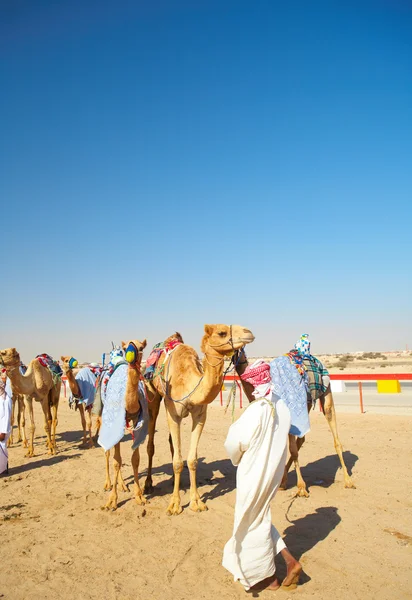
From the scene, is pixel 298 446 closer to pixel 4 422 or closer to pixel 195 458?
pixel 195 458

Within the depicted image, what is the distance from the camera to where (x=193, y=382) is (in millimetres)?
6324

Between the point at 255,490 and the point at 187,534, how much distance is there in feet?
7.13

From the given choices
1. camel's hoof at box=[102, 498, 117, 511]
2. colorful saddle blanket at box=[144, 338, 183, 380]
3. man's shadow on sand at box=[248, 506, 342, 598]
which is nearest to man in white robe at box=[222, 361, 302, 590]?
man's shadow on sand at box=[248, 506, 342, 598]

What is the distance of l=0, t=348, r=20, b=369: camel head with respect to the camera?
8836 millimetres

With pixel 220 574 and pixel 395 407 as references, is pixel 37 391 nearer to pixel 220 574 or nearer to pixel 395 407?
pixel 220 574

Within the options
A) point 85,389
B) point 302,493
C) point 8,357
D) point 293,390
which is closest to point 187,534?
point 302,493

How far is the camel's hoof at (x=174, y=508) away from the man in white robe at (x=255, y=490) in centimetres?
236

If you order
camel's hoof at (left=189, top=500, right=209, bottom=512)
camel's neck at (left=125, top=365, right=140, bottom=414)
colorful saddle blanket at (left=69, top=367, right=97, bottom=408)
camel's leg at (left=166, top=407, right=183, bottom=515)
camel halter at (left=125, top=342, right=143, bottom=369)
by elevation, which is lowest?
camel's hoof at (left=189, top=500, right=209, bottom=512)

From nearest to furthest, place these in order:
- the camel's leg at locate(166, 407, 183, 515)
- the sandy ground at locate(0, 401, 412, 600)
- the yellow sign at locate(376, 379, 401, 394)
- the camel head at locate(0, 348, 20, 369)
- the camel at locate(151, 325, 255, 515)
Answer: the sandy ground at locate(0, 401, 412, 600) < the camel at locate(151, 325, 255, 515) < the camel's leg at locate(166, 407, 183, 515) < the camel head at locate(0, 348, 20, 369) < the yellow sign at locate(376, 379, 401, 394)

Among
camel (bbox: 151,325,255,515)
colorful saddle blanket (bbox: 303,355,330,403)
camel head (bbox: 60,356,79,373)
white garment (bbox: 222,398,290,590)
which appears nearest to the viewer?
white garment (bbox: 222,398,290,590)

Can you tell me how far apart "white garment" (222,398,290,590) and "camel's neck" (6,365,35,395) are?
6878 millimetres

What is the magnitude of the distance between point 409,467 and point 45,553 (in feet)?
20.1

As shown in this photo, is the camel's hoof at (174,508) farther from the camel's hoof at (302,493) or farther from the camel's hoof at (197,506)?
the camel's hoof at (302,493)

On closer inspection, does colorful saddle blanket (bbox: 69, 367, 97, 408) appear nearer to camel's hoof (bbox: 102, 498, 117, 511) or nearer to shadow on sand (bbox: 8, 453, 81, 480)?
shadow on sand (bbox: 8, 453, 81, 480)
